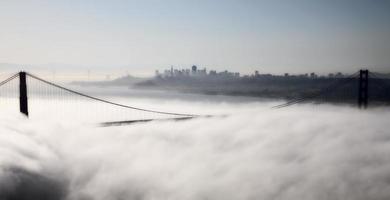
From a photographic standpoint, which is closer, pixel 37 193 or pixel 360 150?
pixel 37 193

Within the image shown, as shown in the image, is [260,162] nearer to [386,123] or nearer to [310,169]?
[310,169]

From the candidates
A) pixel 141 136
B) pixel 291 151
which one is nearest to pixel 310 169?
pixel 291 151

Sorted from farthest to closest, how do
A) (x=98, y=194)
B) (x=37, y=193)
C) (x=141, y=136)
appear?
(x=141, y=136), (x=98, y=194), (x=37, y=193)

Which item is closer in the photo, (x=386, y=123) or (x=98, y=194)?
(x=98, y=194)

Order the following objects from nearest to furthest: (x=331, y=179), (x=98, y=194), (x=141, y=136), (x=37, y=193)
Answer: (x=37, y=193), (x=98, y=194), (x=331, y=179), (x=141, y=136)

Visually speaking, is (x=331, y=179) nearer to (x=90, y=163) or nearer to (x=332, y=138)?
(x=332, y=138)

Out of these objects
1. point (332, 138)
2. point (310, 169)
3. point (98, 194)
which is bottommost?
point (98, 194)

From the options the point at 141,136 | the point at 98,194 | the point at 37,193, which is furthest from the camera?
the point at 141,136

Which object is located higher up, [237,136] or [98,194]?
[237,136]

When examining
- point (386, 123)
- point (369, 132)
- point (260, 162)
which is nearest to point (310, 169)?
point (260, 162)
